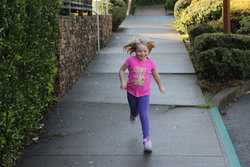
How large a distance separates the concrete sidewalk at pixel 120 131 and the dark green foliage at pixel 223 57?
1.52ft

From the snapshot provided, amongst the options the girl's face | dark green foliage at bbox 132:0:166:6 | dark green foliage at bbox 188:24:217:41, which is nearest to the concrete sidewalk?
the girl's face

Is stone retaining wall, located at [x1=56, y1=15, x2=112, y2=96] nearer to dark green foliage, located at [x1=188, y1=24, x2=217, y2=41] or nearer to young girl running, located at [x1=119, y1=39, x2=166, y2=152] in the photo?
young girl running, located at [x1=119, y1=39, x2=166, y2=152]

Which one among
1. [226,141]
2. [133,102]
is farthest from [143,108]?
[226,141]

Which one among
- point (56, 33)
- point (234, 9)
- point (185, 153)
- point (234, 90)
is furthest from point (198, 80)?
point (234, 9)

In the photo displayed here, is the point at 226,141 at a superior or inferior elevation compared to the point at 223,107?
superior

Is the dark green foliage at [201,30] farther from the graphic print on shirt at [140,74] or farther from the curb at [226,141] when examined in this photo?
the graphic print on shirt at [140,74]

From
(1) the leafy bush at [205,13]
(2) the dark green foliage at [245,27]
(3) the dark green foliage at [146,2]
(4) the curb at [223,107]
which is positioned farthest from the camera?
(3) the dark green foliage at [146,2]

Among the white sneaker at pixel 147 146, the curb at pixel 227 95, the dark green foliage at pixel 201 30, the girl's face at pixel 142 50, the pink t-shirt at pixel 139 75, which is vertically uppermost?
the girl's face at pixel 142 50

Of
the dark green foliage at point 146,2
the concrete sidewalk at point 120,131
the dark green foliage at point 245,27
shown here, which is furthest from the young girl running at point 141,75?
the dark green foliage at point 146,2

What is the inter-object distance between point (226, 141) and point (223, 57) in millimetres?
3200

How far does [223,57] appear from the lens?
8.49 m

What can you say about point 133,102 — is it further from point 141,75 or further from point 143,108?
point 141,75

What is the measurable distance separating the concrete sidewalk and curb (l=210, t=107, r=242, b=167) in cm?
8

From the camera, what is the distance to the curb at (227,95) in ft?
24.6
